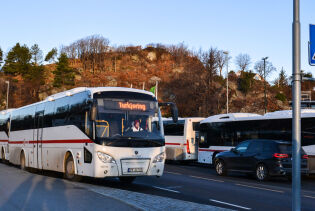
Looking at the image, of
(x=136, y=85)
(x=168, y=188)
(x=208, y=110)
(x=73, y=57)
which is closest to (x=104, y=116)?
(x=168, y=188)

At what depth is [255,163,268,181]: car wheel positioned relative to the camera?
17.7 m

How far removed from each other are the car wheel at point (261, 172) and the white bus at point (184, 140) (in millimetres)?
10526

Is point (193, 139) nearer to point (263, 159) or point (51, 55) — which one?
point (263, 159)

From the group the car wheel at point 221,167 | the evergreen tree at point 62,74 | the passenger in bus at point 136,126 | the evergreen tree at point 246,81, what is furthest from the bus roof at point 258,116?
the evergreen tree at point 62,74

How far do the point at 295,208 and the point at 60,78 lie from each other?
82.2 meters

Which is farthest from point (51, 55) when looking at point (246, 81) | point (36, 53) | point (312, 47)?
point (312, 47)

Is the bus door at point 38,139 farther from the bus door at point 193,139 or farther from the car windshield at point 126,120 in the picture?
the bus door at point 193,139

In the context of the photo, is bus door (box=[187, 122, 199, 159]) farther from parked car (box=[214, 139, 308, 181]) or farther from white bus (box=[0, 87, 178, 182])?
white bus (box=[0, 87, 178, 182])

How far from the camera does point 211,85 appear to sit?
6488 cm

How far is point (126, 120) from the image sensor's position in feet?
43.8

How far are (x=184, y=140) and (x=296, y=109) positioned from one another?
22.9 m

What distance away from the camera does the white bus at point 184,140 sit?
28844 millimetres

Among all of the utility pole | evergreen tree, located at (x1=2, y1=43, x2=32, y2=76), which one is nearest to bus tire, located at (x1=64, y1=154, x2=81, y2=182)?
the utility pole

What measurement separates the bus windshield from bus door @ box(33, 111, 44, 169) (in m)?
6.20
